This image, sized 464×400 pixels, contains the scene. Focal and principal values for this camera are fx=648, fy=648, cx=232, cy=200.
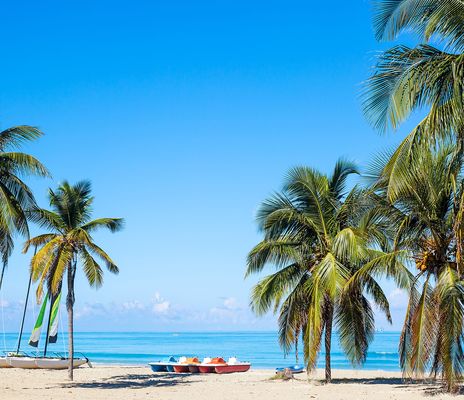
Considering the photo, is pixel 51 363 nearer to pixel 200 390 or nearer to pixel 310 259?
pixel 200 390

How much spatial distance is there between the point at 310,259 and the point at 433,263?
5.96 meters

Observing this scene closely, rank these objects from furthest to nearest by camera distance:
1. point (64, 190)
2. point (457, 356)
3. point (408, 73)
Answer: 1. point (64, 190)
2. point (457, 356)
3. point (408, 73)

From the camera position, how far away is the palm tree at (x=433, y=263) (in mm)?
14852

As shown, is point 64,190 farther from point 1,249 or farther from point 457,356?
point 457,356

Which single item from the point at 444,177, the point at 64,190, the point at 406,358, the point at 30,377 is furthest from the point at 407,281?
the point at 30,377

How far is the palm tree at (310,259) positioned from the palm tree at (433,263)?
2876 millimetres

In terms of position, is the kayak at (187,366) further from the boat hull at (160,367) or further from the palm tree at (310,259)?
the palm tree at (310,259)

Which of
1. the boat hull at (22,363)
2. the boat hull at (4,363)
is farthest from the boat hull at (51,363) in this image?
the boat hull at (4,363)

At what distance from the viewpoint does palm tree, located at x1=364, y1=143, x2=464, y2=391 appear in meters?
14.9

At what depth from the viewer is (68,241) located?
24109mm

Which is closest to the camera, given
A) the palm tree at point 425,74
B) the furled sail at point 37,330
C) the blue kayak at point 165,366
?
the palm tree at point 425,74

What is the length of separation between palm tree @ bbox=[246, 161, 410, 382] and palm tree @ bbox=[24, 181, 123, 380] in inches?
236

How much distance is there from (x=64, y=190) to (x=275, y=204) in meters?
8.23

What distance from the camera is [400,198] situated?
17203 mm
